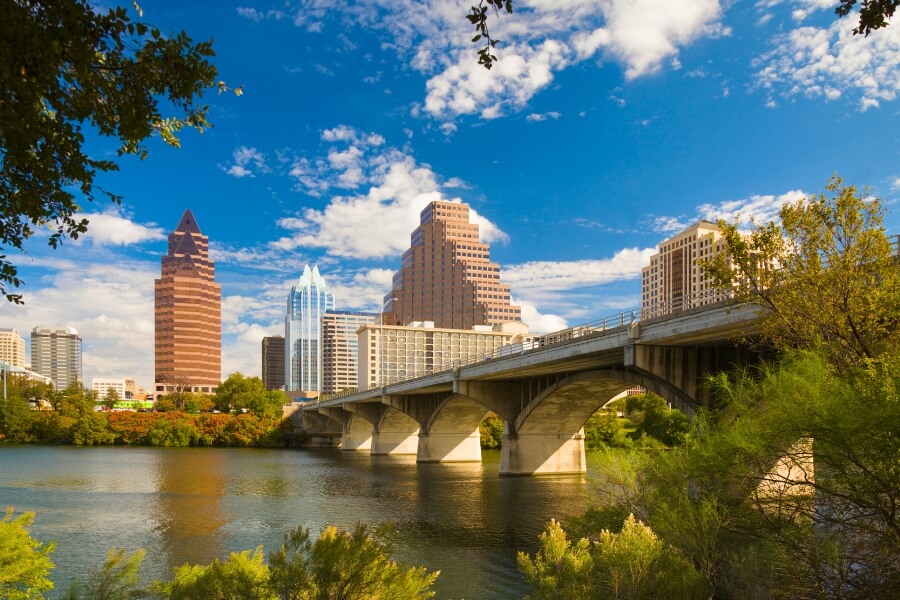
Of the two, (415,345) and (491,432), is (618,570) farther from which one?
(415,345)

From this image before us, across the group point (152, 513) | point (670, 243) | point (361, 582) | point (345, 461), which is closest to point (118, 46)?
point (361, 582)

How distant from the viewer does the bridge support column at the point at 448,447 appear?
82.5 metres

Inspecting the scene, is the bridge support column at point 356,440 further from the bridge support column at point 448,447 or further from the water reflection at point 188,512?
the water reflection at point 188,512

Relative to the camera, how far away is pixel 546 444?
63.5m

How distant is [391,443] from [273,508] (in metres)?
61.1

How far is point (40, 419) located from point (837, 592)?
12352 cm

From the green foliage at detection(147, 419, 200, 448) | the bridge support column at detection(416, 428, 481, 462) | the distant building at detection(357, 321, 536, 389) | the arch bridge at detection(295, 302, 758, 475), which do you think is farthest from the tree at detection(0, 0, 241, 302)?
the distant building at detection(357, 321, 536, 389)

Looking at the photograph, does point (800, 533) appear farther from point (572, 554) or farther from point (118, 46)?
point (118, 46)

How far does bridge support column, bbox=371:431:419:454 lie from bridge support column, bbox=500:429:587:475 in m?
40.4

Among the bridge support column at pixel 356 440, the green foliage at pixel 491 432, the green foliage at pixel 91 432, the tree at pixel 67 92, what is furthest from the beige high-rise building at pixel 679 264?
the tree at pixel 67 92

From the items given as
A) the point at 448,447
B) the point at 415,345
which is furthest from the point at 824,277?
the point at 415,345

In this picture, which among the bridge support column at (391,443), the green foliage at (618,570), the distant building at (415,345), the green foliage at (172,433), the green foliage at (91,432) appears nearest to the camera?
the green foliage at (618,570)

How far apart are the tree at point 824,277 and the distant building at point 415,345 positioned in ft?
495

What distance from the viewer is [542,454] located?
207 feet
